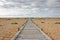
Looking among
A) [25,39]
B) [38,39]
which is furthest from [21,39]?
[38,39]

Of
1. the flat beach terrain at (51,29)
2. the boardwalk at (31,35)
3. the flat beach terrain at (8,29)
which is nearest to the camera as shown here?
the boardwalk at (31,35)

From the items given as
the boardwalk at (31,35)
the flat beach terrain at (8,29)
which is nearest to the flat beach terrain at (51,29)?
the boardwalk at (31,35)

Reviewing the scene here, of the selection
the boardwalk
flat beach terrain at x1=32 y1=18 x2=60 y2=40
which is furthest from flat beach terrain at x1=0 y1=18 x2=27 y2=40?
flat beach terrain at x1=32 y1=18 x2=60 y2=40

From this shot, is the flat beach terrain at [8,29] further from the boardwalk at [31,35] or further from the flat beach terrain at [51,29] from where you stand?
the flat beach terrain at [51,29]

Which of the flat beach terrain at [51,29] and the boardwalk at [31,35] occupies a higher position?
the boardwalk at [31,35]

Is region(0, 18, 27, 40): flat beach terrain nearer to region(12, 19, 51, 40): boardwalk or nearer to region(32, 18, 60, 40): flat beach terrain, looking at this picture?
region(12, 19, 51, 40): boardwalk

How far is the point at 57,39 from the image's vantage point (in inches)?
695

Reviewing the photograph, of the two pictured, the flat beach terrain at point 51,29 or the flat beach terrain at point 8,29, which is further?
the flat beach terrain at point 51,29

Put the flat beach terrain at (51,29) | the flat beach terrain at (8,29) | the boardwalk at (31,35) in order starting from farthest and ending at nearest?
the flat beach terrain at (51,29)
the flat beach terrain at (8,29)
the boardwalk at (31,35)

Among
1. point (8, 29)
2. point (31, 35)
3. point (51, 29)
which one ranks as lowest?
point (51, 29)

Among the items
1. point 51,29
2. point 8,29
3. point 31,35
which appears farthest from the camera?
point 51,29

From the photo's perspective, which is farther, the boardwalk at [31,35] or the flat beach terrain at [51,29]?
the flat beach terrain at [51,29]

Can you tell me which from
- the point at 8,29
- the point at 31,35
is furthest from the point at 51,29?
the point at 31,35

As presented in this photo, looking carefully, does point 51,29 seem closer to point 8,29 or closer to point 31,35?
point 8,29
